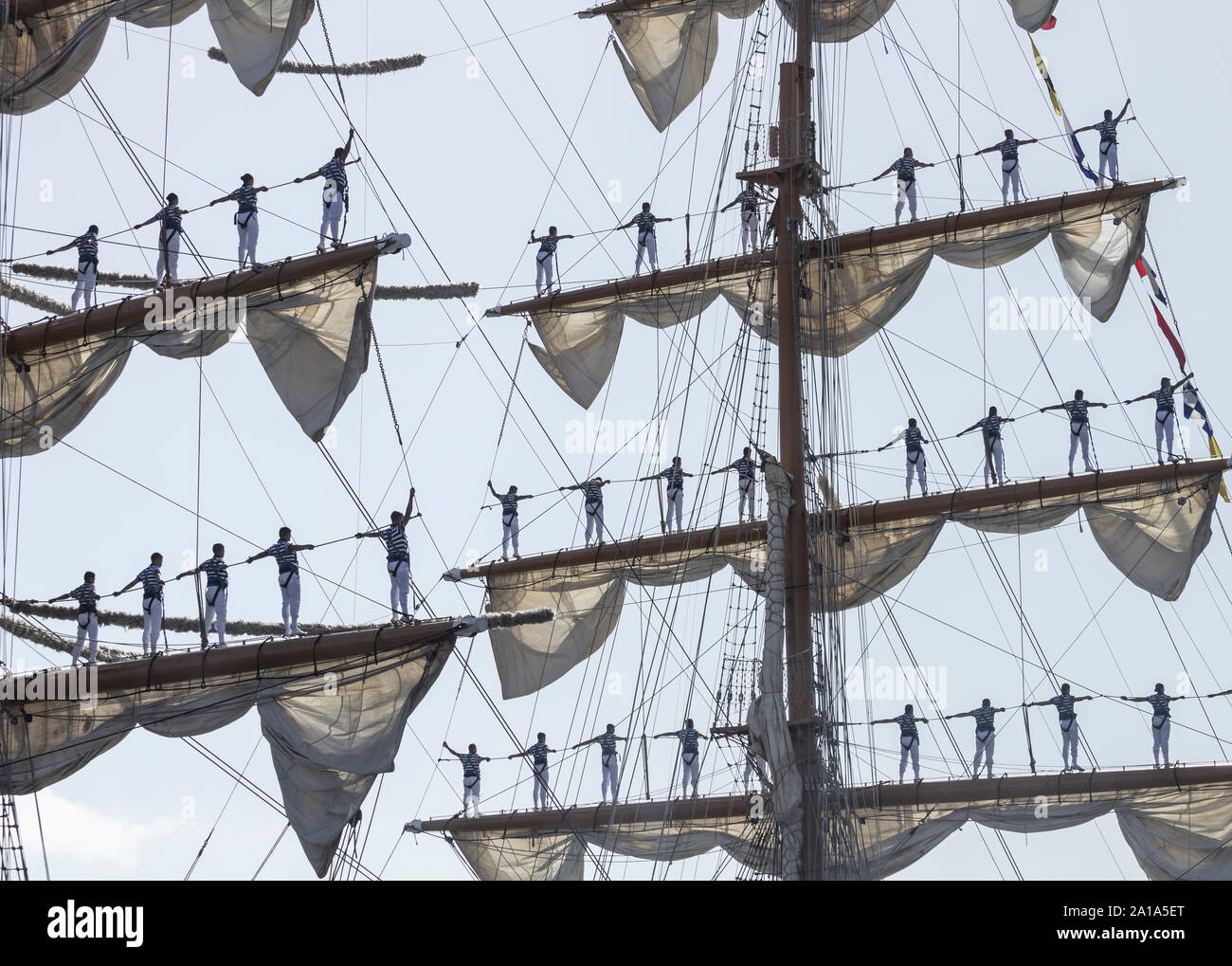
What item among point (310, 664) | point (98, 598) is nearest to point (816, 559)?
point (310, 664)

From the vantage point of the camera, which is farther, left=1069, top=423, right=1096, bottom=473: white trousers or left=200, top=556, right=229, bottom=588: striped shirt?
left=1069, top=423, right=1096, bottom=473: white trousers

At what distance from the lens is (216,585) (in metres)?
25.0

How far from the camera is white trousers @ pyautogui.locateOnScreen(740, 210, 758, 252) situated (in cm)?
3086

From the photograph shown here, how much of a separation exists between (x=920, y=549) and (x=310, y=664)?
13.2m

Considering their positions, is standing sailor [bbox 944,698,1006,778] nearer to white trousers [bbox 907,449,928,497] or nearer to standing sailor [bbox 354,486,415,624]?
white trousers [bbox 907,449,928,497]

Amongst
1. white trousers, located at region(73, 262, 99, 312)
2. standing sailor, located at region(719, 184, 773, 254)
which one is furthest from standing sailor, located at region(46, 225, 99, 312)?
standing sailor, located at region(719, 184, 773, 254)

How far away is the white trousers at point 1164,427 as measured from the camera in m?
35.7

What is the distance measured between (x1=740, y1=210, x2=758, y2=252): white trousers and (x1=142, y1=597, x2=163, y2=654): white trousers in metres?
11.0

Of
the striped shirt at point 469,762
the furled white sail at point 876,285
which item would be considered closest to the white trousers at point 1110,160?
the furled white sail at point 876,285

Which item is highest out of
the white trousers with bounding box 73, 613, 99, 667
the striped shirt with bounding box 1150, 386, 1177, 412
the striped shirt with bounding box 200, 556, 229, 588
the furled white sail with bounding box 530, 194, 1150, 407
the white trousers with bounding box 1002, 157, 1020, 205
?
the white trousers with bounding box 1002, 157, 1020, 205
